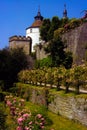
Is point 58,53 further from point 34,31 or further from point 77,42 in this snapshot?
point 34,31

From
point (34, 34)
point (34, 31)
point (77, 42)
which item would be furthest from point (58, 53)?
point (34, 31)

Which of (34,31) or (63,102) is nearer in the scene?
(63,102)

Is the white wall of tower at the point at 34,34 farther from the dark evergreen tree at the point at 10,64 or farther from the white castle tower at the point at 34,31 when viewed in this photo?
the dark evergreen tree at the point at 10,64

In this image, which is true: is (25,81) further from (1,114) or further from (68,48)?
(1,114)

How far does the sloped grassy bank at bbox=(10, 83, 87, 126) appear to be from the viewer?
59.7 ft

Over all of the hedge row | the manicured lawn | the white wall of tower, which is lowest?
the manicured lawn

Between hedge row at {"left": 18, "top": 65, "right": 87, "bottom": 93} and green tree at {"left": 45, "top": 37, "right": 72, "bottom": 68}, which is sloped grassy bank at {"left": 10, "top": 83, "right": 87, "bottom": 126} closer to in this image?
hedge row at {"left": 18, "top": 65, "right": 87, "bottom": 93}

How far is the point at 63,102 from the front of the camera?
20.8m

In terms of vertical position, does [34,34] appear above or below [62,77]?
above

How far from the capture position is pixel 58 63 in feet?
119

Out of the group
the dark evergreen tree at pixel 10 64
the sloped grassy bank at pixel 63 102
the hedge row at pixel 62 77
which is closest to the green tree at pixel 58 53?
the hedge row at pixel 62 77

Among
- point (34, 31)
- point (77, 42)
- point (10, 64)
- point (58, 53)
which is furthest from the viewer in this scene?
point (34, 31)

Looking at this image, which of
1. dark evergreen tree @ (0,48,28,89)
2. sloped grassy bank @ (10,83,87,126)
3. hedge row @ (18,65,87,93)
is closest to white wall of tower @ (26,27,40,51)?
dark evergreen tree @ (0,48,28,89)

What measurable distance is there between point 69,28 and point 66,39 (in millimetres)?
1980
